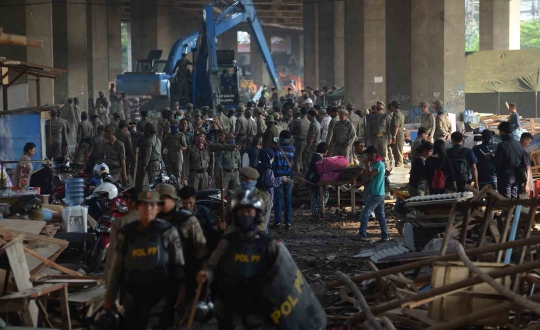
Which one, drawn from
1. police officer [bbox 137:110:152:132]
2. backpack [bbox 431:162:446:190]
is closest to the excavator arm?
police officer [bbox 137:110:152:132]

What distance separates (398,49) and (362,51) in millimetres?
6842

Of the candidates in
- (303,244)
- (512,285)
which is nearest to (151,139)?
(303,244)

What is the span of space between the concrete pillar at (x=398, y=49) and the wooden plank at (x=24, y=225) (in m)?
21.3

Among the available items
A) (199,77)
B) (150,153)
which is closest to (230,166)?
(150,153)

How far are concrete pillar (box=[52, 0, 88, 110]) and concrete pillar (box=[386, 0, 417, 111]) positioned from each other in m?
13.5

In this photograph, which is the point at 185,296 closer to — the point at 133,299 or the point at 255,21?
the point at 133,299

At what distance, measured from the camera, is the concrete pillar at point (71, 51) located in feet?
135

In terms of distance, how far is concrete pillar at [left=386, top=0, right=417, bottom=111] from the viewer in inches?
1284

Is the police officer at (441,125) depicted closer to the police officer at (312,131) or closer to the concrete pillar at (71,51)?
the police officer at (312,131)

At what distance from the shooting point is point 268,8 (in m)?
76.0

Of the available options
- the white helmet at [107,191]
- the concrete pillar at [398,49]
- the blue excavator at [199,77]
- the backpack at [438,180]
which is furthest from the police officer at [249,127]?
the backpack at [438,180]

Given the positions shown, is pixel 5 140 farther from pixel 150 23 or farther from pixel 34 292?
pixel 150 23

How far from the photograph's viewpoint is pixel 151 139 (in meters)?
19.8

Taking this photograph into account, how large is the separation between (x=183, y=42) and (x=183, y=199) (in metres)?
33.8
